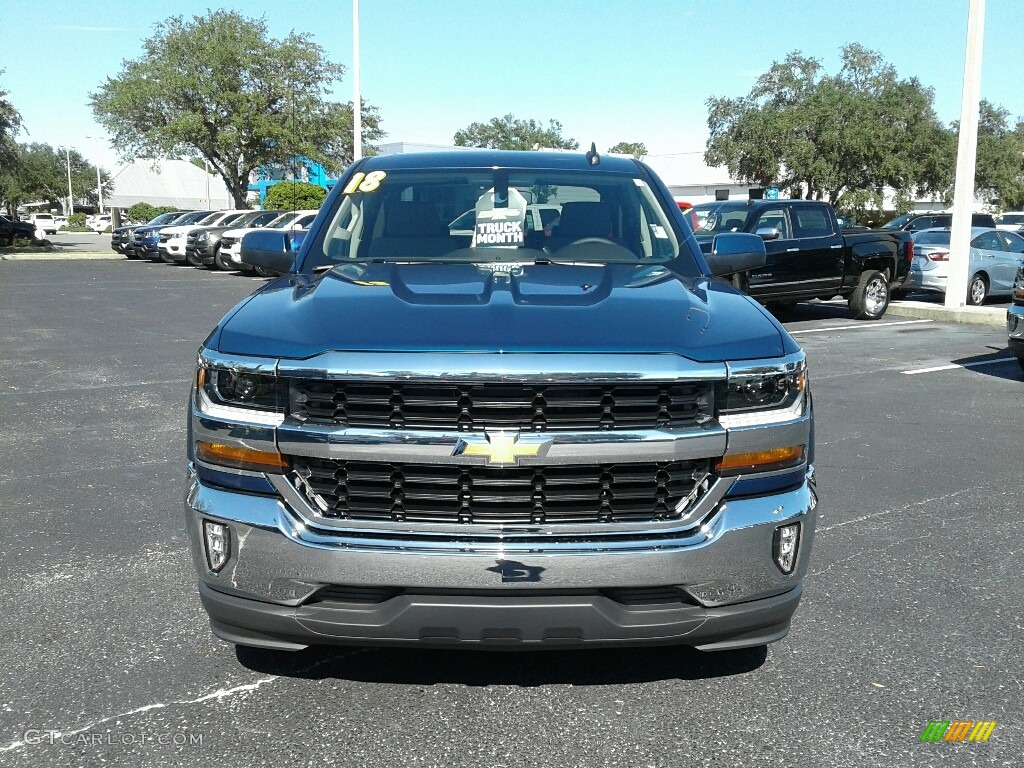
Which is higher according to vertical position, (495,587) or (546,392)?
(546,392)

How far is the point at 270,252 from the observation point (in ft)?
15.1

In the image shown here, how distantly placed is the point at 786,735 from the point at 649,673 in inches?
21.2

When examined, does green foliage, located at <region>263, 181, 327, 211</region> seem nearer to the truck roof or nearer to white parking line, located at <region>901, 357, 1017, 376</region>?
white parking line, located at <region>901, 357, 1017, 376</region>

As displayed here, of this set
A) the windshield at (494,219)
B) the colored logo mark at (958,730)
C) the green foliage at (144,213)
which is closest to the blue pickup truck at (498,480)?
the colored logo mark at (958,730)

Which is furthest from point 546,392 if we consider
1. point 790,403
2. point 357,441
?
Answer: point 790,403

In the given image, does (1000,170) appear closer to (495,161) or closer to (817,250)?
(817,250)

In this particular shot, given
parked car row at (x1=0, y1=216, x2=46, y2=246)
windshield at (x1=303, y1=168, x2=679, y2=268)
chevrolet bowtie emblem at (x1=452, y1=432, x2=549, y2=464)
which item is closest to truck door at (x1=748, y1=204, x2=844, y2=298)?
windshield at (x1=303, y1=168, x2=679, y2=268)

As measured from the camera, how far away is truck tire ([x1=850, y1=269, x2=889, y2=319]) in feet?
53.4

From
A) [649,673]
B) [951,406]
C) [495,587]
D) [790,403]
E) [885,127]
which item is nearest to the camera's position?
[495,587]

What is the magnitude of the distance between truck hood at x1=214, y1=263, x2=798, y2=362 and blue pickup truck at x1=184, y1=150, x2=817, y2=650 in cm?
1

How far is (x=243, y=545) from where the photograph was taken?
2.91 meters

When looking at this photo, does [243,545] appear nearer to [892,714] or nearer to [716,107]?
[892,714]

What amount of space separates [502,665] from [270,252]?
2.21 m

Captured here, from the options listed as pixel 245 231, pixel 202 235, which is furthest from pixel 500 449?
pixel 202 235
